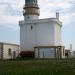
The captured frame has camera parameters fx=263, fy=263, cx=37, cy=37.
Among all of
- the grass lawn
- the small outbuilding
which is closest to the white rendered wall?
the small outbuilding

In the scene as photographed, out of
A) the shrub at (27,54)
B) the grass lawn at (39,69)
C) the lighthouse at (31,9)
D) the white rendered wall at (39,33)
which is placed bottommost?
the grass lawn at (39,69)

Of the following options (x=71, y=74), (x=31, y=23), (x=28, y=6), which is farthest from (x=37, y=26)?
(x=71, y=74)

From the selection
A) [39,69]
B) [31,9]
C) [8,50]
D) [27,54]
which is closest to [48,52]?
[27,54]

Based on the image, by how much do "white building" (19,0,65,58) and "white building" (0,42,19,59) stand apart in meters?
2.16

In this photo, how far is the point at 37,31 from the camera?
165 feet

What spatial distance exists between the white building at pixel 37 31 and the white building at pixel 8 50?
7.10 ft

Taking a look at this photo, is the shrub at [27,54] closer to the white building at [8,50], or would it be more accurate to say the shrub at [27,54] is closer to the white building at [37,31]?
the white building at [37,31]

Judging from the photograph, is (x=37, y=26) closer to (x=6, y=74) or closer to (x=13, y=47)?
(x=13, y=47)

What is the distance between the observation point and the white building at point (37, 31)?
4859 centimetres

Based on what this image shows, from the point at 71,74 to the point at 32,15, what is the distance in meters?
38.2

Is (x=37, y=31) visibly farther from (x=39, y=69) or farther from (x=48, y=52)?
(x=39, y=69)

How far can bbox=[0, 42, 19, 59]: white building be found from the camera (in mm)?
48122

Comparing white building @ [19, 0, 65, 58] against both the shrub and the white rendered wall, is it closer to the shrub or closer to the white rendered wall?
the white rendered wall

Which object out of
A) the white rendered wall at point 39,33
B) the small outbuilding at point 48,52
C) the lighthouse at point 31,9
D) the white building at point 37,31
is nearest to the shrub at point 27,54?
the white building at point 37,31
